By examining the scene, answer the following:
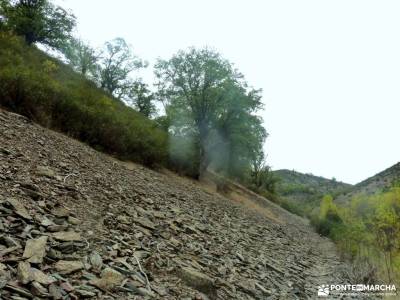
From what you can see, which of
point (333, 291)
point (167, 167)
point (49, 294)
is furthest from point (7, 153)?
point (167, 167)

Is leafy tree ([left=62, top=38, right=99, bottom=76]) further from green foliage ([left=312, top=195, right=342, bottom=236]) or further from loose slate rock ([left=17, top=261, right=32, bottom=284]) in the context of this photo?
loose slate rock ([left=17, top=261, right=32, bottom=284])

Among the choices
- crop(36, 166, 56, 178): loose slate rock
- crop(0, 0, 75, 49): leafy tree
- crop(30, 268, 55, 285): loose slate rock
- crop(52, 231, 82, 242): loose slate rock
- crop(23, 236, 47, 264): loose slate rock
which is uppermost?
crop(0, 0, 75, 49): leafy tree

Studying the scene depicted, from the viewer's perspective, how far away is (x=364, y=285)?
28.0 feet

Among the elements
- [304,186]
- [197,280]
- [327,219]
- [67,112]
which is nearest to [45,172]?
[197,280]

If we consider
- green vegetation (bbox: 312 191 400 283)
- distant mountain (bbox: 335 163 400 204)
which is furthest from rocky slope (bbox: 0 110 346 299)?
distant mountain (bbox: 335 163 400 204)

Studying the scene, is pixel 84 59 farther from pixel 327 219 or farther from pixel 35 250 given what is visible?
pixel 35 250

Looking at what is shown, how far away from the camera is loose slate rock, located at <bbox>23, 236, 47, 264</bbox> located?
3277 mm

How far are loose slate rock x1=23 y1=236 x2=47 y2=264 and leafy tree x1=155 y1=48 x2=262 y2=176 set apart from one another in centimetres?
1931

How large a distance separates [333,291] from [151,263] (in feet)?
15.8

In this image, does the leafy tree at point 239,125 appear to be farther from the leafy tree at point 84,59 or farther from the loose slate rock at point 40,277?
the loose slate rock at point 40,277

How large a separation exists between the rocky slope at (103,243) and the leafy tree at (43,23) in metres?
19.6

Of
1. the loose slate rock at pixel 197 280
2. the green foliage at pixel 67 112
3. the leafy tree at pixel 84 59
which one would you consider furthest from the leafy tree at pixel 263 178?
the loose slate rock at pixel 197 280

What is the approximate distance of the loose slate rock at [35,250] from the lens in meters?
3.28

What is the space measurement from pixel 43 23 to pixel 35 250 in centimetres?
2686
